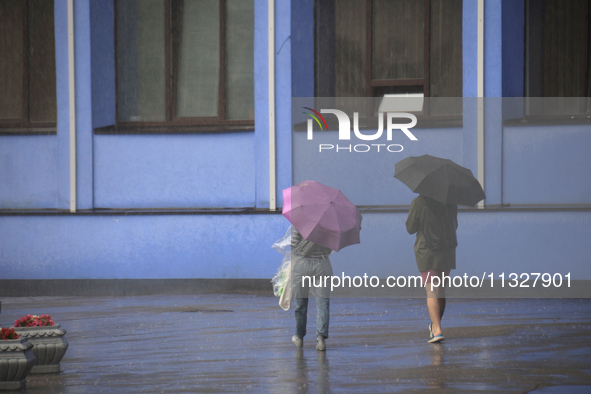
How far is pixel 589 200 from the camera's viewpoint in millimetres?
11422

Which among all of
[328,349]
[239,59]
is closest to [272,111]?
[239,59]

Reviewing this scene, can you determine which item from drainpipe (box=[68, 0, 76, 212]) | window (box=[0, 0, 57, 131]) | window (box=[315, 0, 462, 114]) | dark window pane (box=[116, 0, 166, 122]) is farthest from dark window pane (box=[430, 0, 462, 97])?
window (box=[0, 0, 57, 131])

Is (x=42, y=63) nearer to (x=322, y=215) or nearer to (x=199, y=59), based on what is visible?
(x=199, y=59)

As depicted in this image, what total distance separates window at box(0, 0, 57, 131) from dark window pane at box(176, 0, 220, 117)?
8.54 feet

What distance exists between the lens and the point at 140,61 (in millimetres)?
13461

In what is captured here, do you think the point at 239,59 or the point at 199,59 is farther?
the point at 199,59

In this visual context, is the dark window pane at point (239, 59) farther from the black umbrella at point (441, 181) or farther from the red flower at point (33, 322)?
the red flower at point (33, 322)

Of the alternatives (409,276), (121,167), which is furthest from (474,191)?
(121,167)

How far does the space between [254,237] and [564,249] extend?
526 cm

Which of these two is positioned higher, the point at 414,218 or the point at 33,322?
the point at 414,218

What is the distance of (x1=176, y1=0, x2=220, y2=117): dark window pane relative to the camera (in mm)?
13234

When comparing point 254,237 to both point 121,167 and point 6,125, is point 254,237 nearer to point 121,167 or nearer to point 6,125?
point 121,167

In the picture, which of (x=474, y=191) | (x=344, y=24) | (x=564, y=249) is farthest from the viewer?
(x=344, y=24)

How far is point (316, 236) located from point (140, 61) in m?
8.16
